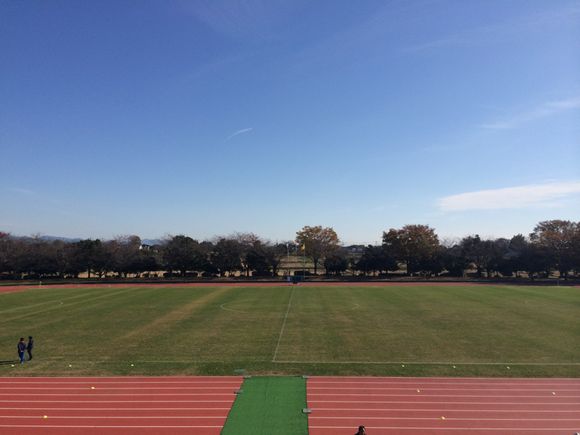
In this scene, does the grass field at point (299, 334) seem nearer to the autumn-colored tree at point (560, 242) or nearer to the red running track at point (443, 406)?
the red running track at point (443, 406)

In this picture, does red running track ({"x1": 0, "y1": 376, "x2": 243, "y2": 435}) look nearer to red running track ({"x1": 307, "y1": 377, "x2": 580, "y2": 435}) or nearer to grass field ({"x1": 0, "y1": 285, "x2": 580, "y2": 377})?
grass field ({"x1": 0, "y1": 285, "x2": 580, "y2": 377})

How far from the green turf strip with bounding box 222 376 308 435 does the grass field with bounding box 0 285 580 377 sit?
1440 mm

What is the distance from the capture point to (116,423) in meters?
12.7

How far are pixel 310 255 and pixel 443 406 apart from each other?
208 feet

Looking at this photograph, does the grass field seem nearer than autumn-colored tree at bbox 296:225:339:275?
Yes

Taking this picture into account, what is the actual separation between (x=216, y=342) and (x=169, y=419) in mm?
9532

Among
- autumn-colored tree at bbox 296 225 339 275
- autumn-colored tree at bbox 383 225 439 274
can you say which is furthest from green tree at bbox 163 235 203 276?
autumn-colored tree at bbox 383 225 439 274

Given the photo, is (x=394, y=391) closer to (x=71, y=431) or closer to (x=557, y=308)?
(x=71, y=431)

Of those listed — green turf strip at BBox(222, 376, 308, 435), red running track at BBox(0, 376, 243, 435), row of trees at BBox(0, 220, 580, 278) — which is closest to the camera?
green turf strip at BBox(222, 376, 308, 435)

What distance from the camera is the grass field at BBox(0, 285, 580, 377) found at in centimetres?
1806

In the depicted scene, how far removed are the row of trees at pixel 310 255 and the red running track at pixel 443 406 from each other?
2132 inches

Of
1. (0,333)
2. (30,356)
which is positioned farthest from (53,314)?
(30,356)

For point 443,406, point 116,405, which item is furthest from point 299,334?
point 116,405

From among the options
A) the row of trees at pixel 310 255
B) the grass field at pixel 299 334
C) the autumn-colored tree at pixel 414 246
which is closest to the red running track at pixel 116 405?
the grass field at pixel 299 334
